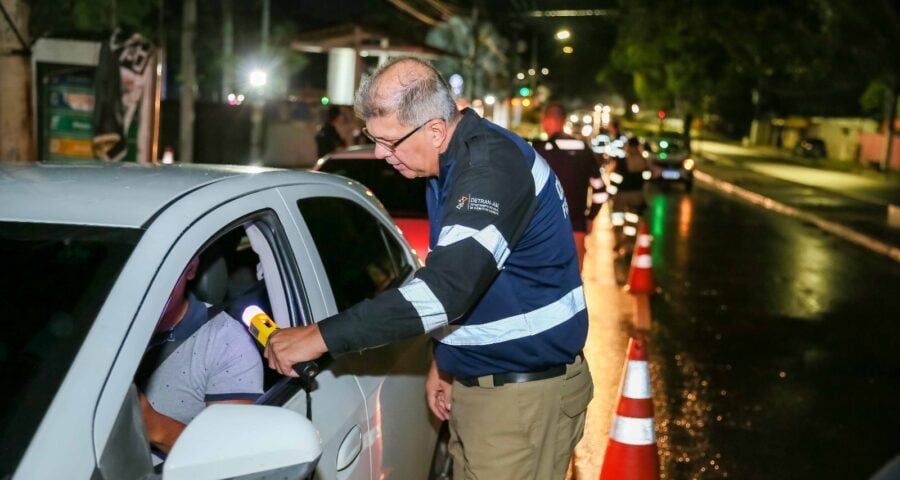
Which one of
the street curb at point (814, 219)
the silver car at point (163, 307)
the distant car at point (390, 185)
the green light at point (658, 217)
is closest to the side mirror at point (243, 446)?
the silver car at point (163, 307)

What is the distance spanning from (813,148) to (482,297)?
53421mm

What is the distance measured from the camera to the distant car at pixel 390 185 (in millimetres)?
7871

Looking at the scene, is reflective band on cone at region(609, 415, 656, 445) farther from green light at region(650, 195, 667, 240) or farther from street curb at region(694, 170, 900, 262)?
street curb at region(694, 170, 900, 262)

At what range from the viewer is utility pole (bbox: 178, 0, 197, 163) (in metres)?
18.2

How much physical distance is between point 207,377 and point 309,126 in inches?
1150

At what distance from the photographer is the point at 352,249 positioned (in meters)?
3.69

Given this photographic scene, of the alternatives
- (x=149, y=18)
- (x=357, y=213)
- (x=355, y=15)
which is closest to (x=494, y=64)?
(x=355, y=15)

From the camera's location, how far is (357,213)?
153 inches

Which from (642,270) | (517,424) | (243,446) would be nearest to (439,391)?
(517,424)

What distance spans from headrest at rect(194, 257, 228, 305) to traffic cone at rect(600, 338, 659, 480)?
199 centimetres

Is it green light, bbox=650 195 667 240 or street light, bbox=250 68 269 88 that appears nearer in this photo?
green light, bbox=650 195 667 240

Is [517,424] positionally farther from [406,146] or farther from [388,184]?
[388,184]

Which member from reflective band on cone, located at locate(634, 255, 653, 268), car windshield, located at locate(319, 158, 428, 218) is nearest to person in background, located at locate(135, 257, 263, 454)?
car windshield, located at locate(319, 158, 428, 218)

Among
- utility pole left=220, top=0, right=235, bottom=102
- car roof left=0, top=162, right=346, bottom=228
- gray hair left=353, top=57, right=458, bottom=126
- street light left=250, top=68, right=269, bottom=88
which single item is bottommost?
car roof left=0, top=162, right=346, bottom=228
